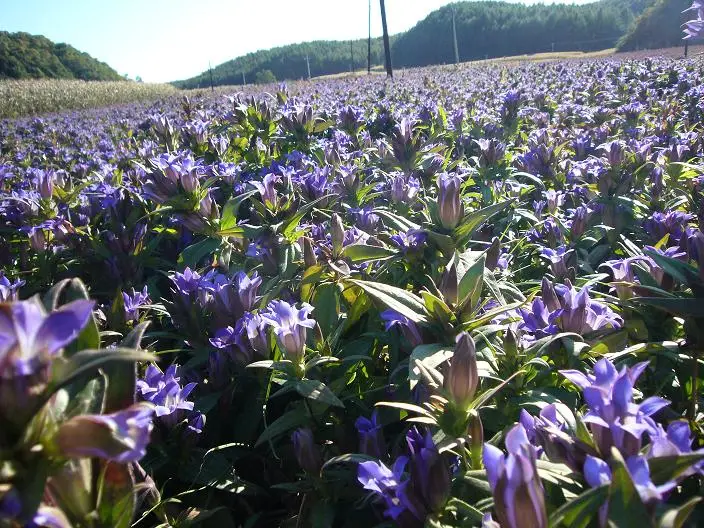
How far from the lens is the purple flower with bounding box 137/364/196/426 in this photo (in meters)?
1.38

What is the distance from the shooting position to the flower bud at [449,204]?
5.56 feet

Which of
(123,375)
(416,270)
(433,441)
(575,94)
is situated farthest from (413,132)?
(575,94)

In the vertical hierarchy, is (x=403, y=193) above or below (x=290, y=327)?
above

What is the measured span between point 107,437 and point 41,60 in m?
69.2

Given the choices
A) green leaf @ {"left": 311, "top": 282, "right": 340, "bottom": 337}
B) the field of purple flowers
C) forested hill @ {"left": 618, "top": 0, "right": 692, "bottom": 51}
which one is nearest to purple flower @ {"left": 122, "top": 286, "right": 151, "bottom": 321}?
the field of purple flowers

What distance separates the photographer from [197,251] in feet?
7.22

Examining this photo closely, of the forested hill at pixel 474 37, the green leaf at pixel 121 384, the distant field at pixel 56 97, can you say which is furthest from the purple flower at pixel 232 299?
the forested hill at pixel 474 37

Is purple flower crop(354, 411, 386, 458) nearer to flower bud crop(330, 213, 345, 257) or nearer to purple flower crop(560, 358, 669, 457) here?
purple flower crop(560, 358, 669, 457)

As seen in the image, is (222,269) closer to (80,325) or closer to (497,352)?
(497,352)

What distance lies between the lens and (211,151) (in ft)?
11.8

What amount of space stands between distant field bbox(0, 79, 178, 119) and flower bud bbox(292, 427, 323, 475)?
811 inches

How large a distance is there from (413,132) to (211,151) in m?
1.34

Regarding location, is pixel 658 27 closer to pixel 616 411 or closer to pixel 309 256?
pixel 309 256

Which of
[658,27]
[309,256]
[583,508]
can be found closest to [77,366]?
[583,508]
